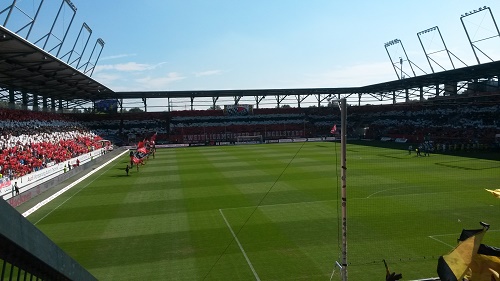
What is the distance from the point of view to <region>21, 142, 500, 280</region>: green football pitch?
42.0 feet

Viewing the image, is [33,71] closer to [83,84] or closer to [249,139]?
[83,84]

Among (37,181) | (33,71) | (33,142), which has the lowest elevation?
(37,181)

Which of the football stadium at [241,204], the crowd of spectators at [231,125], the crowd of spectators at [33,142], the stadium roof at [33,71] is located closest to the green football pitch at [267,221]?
the football stadium at [241,204]

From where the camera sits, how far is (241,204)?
70.0ft

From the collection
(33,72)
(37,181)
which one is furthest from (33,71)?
(37,181)

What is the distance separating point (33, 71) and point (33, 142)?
658 centimetres

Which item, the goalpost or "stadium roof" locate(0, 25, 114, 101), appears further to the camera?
the goalpost

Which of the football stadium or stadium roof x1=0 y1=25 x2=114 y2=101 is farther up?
stadium roof x1=0 y1=25 x2=114 y2=101

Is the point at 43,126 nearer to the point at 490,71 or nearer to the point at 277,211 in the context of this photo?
the point at 277,211

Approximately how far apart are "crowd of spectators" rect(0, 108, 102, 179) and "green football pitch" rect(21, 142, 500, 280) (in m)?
4.42

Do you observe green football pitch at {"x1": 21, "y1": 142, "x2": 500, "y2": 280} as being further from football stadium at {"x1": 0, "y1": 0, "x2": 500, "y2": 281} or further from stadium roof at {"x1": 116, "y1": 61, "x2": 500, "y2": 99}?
stadium roof at {"x1": 116, "y1": 61, "x2": 500, "y2": 99}

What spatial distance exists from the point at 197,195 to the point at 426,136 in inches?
1695

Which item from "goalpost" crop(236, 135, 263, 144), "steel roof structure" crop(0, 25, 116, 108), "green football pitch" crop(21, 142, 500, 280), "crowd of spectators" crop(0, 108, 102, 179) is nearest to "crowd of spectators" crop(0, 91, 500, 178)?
"crowd of spectators" crop(0, 108, 102, 179)

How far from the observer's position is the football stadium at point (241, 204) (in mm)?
9633
